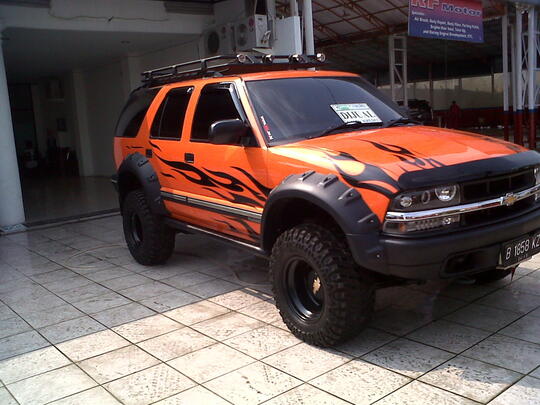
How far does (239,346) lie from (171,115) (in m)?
2.47

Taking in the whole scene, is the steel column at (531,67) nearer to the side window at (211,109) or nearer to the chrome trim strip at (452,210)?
the side window at (211,109)

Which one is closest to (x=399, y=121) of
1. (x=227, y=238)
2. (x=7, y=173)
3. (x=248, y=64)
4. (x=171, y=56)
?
(x=248, y=64)

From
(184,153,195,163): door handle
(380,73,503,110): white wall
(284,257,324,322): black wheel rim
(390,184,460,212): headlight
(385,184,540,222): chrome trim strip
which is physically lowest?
(284,257,324,322): black wheel rim

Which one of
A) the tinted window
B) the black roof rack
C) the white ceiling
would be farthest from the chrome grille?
the white ceiling

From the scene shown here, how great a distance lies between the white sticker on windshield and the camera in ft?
13.7

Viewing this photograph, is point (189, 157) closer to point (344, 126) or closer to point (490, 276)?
point (344, 126)

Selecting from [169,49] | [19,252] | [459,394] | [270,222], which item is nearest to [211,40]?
[169,49]

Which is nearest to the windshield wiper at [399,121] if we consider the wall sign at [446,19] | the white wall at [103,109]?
the wall sign at [446,19]

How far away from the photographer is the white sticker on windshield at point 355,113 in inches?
164

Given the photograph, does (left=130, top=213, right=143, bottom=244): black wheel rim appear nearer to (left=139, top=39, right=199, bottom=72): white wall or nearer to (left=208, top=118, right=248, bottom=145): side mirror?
(left=208, top=118, right=248, bottom=145): side mirror

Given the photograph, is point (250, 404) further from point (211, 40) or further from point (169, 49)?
point (169, 49)

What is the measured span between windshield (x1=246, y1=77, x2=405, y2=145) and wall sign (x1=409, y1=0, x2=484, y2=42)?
702 cm

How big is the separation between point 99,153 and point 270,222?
41.9ft

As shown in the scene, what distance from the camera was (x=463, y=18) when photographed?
12070 millimetres
